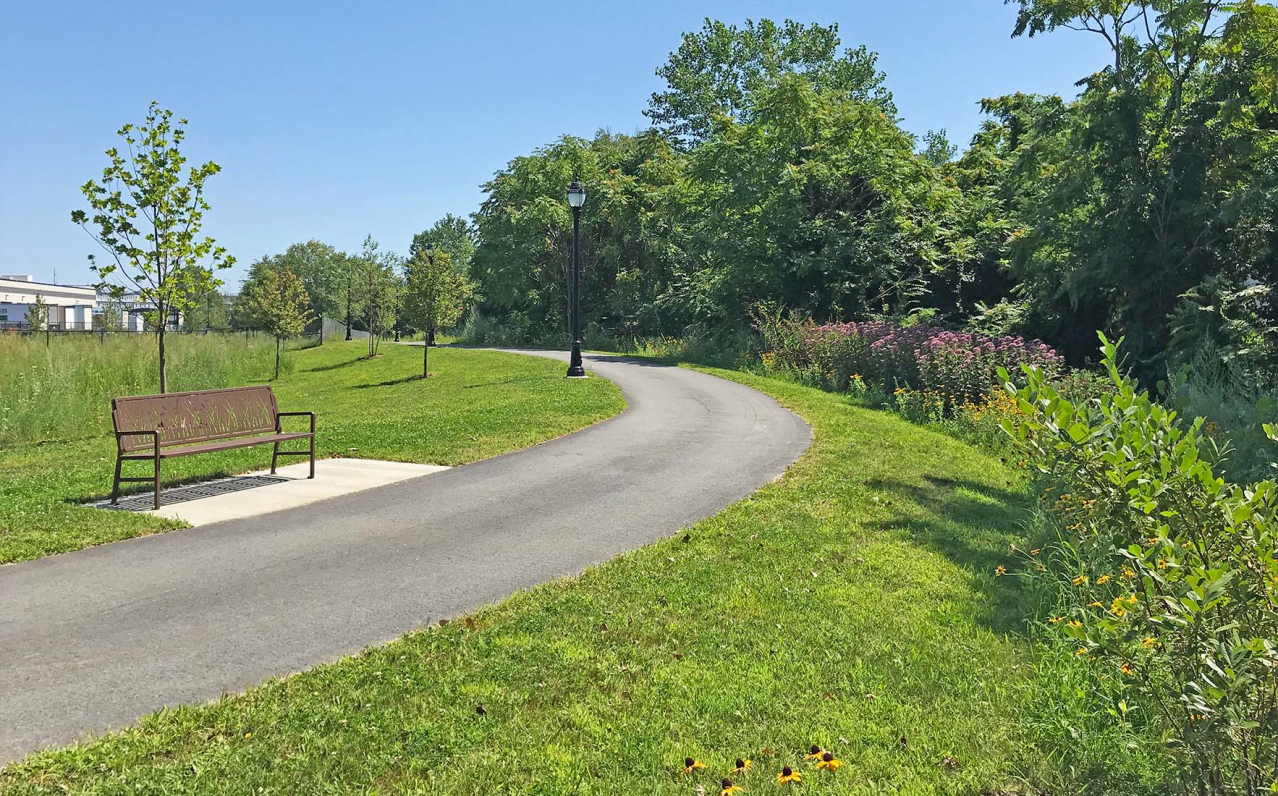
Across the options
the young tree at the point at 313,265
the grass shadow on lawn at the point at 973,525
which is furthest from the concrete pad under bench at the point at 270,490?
the young tree at the point at 313,265

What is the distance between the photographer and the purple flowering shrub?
14242 millimetres

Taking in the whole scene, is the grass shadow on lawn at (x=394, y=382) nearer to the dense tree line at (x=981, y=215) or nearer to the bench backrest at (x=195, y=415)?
the dense tree line at (x=981, y=215)

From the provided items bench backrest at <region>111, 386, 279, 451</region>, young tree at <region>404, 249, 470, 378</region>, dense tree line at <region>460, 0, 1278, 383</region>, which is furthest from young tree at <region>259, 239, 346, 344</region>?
bench backrest at <region>111, 386, 279, 451</region>

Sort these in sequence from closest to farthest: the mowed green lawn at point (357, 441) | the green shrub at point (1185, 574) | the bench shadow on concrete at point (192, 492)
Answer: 1. the green shrub at point (1185, 574)
2. the mowed green lawn at point (357, 441)
3. the bench shadow on concrete at point (192, 492)

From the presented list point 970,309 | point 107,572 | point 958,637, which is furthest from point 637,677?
point 970,309

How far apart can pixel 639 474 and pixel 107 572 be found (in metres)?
5.24

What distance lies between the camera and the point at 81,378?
56.9 feet

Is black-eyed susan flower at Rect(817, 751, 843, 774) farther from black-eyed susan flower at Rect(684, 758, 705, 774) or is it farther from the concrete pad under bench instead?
the concrete pad under bench

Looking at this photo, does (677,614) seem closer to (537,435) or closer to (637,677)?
(637,677)

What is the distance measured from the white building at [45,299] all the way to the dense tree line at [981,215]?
72.0 metres

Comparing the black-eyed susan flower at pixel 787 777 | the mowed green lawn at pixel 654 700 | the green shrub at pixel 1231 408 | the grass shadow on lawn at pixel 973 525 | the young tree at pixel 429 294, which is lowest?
the mowed green lawn at pixel 654 700

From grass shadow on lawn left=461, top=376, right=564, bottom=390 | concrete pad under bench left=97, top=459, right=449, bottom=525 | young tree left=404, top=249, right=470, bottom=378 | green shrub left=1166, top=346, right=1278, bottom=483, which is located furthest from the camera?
young tree left=404, top=249, right=470, bottom=378

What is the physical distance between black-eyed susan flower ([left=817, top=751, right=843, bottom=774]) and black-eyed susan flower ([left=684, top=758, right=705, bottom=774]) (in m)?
0.47

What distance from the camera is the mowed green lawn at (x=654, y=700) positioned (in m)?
3.16
